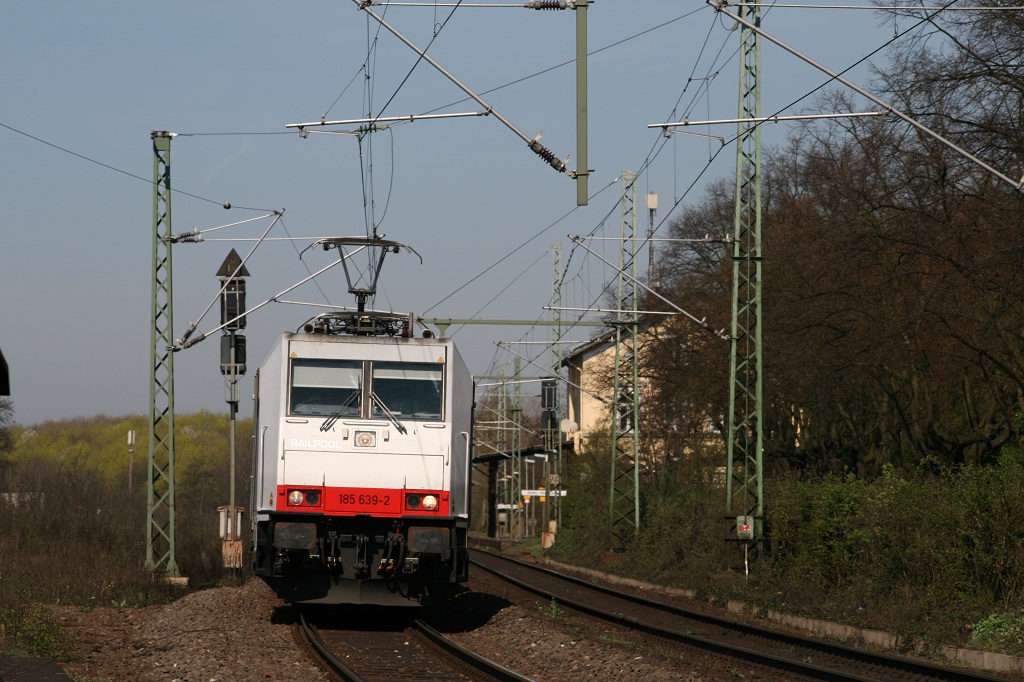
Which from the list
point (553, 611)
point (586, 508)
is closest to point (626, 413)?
point (586, 508)

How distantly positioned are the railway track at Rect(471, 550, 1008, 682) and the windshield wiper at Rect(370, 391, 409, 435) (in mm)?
4670

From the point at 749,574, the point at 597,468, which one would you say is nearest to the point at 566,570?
the point at 597,468

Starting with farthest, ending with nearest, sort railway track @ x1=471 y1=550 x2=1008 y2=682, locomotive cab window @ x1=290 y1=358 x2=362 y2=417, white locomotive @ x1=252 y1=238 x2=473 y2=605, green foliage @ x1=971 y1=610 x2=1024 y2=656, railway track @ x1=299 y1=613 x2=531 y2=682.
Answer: locomotive cab window @ x1=290 y1=358 x2=362 y2=417, white locomotive @ x1=252 y1=238 x2=473 y2=605, green foliage @ x1=971 y1=610 x2=1024 y2=656, railway track @ x1=471 y1=550 x2=1008 y2=682, railway track @ x1=299 y1=613 x2=531 y2=682

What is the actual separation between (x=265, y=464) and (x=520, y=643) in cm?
398

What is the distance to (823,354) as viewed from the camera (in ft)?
104

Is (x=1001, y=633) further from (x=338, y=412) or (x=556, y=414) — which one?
(x=556, y=414)

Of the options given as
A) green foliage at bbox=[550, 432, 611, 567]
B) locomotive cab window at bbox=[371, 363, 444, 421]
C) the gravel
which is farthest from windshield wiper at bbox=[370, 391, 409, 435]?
green foliage at bbox=[550, 432, 611, 567]

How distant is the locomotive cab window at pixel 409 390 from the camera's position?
16.4m

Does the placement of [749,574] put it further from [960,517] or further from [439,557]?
[439,557]

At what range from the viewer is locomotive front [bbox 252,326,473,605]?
15.9 metres

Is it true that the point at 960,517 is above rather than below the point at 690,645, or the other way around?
above

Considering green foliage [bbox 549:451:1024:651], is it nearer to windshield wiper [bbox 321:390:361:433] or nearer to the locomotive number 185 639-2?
the locomotive number 185 639-2

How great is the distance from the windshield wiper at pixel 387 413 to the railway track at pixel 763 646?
4.67m

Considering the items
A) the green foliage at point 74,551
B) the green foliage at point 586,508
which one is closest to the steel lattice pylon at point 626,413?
the green foliage at point 586,508
